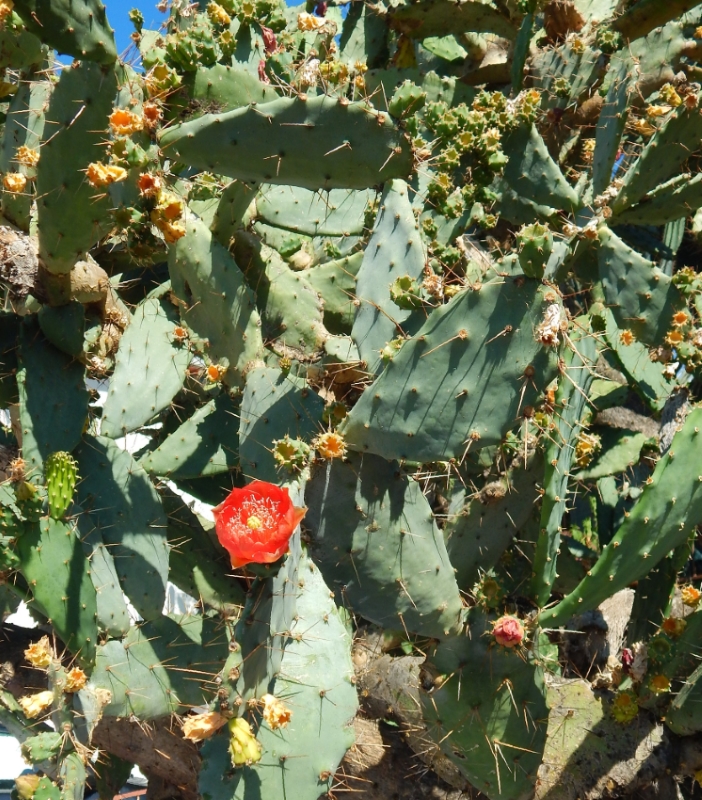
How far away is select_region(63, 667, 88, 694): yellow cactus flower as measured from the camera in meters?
1.79

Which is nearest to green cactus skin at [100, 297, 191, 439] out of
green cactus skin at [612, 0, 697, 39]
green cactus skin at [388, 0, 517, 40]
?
green cactus skin at [388, 0, 517, 40]

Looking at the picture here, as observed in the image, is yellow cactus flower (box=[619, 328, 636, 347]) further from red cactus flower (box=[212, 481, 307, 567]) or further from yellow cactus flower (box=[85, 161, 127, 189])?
yellow cactus flower (box=[85, 161, 127, 189])

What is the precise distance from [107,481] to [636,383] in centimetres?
170

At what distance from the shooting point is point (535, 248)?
62.3 inches

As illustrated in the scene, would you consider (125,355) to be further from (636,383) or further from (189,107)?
(636,383)

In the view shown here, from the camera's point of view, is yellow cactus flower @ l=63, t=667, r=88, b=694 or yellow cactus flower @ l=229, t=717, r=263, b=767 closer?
yellow cactus flower @ l=229, t=717, r=263, b=767

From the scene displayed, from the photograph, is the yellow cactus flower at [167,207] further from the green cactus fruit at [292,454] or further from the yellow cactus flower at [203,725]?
the yellow cactus flower at [203,725]

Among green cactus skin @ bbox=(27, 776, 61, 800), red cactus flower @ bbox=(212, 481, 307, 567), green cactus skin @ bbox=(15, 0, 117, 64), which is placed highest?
green cactus skin @ bbox=(15, 0, 117, 64)

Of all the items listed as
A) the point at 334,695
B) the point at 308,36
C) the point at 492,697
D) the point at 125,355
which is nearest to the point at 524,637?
the point at 492,697

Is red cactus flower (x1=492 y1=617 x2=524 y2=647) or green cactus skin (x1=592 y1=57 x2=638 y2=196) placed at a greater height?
green cactus skin (x1=592 y1=57 x2=638 y2=196)

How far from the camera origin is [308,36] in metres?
3.49

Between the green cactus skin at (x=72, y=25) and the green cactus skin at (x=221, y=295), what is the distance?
530mm

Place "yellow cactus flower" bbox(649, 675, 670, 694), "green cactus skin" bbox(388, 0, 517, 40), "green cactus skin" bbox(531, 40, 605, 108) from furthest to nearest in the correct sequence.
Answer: "green cactus skin" bbox(388, 0, 517, 40)
"green cactus skin" bbox(531, 40, 605, 108)
"yellow cactus flower" bbox(649, 675, 670, 694)

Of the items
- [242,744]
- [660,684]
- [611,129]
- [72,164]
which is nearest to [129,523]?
[242,744]
